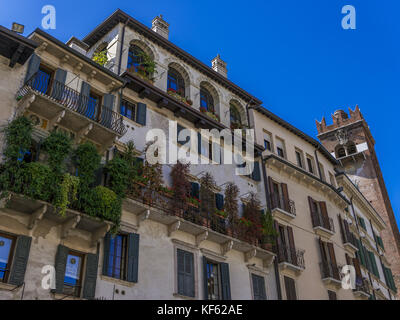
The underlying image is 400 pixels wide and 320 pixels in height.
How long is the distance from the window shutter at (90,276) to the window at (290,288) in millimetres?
10782

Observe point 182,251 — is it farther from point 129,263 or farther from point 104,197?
point 104,197

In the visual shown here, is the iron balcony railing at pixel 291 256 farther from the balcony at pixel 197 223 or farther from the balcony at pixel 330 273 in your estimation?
the balcony at pixel 330 273

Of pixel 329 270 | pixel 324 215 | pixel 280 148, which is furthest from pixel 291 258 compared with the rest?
pixel 280 148

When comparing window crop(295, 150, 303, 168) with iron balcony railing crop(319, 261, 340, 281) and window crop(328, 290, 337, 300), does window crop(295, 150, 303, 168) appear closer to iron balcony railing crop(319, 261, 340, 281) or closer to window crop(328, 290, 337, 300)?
iron balcony railing crop(319, 261, 340, 281)

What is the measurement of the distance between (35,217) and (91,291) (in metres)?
3.05

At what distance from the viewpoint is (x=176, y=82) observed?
2673 centimetres

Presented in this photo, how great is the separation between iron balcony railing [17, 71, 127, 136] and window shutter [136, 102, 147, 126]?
1.49 metres

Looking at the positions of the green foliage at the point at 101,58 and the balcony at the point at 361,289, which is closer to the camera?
the green foliage at the point at 101,58

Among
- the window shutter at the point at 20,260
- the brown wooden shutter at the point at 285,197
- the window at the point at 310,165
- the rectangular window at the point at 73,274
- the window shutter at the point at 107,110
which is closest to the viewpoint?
the window shutter at the point at 20,260

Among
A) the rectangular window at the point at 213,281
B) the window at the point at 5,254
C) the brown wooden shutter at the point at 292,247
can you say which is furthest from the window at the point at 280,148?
the window at the point at 5,254

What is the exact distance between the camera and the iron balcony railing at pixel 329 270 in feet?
86.9

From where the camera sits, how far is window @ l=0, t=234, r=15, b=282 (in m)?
14.8

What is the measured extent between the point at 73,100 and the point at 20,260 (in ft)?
22.0
